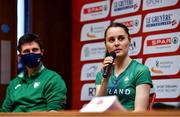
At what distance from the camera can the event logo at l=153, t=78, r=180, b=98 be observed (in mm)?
3475

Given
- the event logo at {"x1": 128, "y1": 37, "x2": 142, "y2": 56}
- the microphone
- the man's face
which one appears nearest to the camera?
the microphone

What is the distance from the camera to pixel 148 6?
377 centimetres

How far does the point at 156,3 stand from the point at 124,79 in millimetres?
1545

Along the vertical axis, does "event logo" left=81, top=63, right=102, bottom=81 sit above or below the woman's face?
below

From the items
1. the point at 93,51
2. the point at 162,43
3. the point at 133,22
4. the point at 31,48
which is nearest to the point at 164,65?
the point at 162,43

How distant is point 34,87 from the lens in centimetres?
277

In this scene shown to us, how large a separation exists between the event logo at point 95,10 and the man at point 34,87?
4.76ft

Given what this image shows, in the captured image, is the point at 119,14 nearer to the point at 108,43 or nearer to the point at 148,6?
the point at 148,6

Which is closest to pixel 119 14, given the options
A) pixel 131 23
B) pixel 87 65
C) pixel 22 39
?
pixel 131 23

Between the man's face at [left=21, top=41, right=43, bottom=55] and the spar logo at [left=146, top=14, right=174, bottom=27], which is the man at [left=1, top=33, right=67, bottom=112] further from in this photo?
the spar logo at [left=146, top=14, right=174, bottom=27]

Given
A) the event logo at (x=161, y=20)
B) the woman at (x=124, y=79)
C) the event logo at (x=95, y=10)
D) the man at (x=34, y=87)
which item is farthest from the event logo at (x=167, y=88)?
the woman at (x=124, y=79)

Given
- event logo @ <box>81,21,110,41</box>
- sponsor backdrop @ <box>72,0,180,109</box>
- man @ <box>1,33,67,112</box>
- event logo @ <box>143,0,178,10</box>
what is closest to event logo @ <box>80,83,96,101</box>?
sponsor backdrop @ <box>72,0,180,109</box>

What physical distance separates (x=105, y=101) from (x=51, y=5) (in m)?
3.45

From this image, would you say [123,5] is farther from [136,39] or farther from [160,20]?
[160,20]
